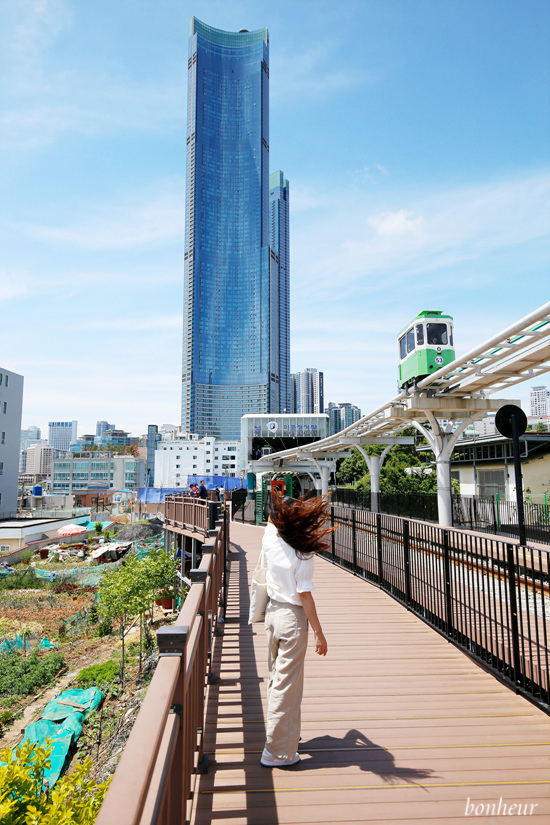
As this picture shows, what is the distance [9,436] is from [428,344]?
56.3m

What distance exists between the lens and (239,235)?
186 m

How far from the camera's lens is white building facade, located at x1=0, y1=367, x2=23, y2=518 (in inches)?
2261

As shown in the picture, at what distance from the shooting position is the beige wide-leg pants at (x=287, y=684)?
10.8 ft

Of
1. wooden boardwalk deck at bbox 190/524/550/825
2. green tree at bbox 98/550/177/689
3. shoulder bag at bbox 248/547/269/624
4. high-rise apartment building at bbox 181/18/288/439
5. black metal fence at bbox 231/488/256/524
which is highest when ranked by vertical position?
high-rise apartment building at bbox 181/18/288/439

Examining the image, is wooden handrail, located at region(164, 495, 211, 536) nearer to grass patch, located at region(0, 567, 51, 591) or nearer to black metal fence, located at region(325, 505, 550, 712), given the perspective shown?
black metal fence, located at region(325, 505, 550, 712)

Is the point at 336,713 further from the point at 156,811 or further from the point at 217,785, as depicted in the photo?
the point at 156,811

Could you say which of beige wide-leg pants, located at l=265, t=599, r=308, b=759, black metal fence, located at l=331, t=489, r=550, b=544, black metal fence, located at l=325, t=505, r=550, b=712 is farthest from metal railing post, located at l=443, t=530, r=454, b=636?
black metal fence, located at l=331, t=489, r=550, b=544

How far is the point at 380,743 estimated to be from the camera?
373 cm

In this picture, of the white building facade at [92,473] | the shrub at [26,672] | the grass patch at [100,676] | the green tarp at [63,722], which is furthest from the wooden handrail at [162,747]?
the white building facade at [92,473]

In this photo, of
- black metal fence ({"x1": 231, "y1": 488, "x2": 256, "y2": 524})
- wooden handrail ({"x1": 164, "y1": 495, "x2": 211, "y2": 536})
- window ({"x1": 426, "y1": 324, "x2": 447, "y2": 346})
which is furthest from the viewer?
black metal fence ({"x1": 231, "y1": 488, "x2": 256, "y2": 524})

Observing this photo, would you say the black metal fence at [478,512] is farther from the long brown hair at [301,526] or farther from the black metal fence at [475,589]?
the long brown hair at [301,526]

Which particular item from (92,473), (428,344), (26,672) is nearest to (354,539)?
(428,344)

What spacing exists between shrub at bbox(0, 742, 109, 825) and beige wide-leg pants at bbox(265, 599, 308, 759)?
1113 mm

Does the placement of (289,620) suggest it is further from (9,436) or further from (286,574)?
(9,436)
